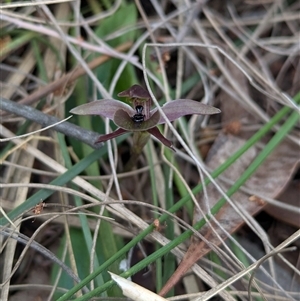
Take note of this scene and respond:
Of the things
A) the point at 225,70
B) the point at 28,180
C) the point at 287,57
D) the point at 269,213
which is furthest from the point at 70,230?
the point at 287,57

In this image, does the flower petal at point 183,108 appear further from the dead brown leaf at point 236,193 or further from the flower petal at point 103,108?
the dead brown leaf at point 236,193

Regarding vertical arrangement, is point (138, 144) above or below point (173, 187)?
above

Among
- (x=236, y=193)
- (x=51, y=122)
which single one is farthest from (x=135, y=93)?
(x=236, y=193)

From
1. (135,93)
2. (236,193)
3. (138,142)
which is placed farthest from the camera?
(236,193)

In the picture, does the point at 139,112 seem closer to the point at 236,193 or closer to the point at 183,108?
the point at 183,108

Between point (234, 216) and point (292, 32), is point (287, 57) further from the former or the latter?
point (234, 216)

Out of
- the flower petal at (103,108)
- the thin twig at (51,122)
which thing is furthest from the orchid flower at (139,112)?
the thin twig at (51,122)
